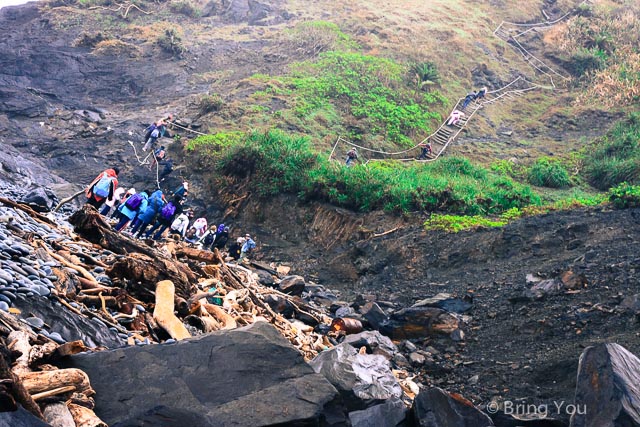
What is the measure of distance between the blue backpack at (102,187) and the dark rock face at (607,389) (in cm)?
871

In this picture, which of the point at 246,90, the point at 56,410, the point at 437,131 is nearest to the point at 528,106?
the point at 437,131

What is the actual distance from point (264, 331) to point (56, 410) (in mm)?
1860

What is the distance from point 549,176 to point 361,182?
25.5ft

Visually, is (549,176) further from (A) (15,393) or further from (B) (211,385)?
(A) (15,393)

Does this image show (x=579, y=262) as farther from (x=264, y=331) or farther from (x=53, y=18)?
(x=53, y=18)

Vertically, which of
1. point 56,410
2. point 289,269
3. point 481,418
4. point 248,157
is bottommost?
point 289,269

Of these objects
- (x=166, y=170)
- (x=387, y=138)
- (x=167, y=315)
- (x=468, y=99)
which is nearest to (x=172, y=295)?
(x=167, y=315)

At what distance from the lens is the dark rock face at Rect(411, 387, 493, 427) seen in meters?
4.82

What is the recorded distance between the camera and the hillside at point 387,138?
973cm

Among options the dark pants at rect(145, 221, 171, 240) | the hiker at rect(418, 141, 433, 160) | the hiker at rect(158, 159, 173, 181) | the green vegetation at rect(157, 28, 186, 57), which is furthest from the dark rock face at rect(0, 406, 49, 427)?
the green vegetation at rect(157, 28, 186, 57)

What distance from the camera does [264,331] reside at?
194 inches

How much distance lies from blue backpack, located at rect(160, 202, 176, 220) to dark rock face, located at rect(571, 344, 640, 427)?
8636 mm

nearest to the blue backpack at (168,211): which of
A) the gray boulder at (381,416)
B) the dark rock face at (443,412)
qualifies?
the gray boulder at (381,416)

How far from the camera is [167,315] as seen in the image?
582 centimetres
